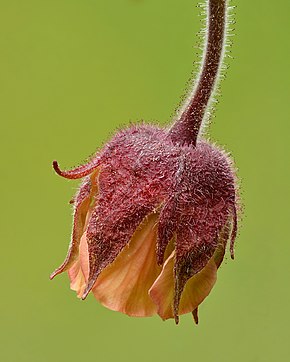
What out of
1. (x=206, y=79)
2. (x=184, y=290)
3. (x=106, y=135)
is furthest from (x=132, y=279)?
(x=106, y=135)

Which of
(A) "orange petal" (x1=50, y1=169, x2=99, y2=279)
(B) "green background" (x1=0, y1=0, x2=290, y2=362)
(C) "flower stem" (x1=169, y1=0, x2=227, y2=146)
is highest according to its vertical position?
(B) "green background" (x1=0, y1=0, x2=290, y2=362)

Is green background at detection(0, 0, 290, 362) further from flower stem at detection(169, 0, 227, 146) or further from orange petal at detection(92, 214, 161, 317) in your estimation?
orange petal at detection(92, 214, 161, 317)

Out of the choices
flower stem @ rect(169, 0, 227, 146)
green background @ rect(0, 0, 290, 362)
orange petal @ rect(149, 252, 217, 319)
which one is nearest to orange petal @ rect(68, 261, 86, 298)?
orange petal @ rect(149, 252, 217, 319)

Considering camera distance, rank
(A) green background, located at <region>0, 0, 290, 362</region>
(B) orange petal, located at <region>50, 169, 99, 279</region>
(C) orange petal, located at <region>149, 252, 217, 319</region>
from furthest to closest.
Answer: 1. (A) green background, located at <region>0, 0, 290, 362</region>
2. (B) orange petal, located at <region>50, 169, 99, 279</region>
3. (C) orange petal, located at <region>149, 252, 217, 319</region>

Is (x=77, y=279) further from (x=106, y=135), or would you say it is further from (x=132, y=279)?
(x=106, y=135)

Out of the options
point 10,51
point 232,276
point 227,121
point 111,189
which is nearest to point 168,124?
point 111,189

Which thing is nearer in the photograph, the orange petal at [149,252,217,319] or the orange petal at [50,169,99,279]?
the orange petal at [149,252,217,319]

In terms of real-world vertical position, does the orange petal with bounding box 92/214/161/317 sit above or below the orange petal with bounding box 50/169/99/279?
below
